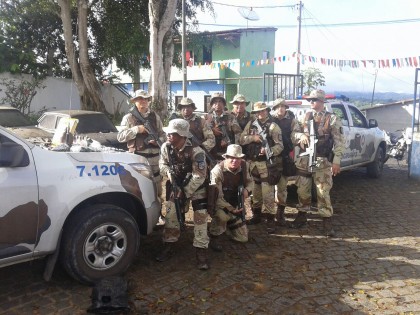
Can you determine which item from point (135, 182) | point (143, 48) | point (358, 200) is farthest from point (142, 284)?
point (143, 48)

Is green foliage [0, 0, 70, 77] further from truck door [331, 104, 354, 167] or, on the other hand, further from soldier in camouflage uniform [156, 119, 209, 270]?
soldier in camouflage uniform [156, 119, 209, 270]

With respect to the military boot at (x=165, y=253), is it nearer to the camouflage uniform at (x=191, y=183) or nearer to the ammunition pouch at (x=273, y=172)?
the camouflage uniform at (x=191, y=183)

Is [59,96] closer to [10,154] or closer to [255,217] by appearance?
[255,217]

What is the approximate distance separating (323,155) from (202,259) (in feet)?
7.35

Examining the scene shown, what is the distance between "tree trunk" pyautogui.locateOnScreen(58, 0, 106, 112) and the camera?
14320 mm

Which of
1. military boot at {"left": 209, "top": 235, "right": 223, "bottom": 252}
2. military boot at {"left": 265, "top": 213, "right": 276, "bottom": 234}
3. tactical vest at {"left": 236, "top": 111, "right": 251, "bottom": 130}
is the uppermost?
tactical vest at {"left": 236, "top": 111, "right": 251, "bottom": 130}

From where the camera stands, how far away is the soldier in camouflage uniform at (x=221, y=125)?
18.3ft

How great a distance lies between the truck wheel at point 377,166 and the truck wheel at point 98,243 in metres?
6.63

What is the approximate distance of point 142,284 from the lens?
12.5 ft

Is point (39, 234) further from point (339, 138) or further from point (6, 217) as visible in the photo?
point (339, 138)

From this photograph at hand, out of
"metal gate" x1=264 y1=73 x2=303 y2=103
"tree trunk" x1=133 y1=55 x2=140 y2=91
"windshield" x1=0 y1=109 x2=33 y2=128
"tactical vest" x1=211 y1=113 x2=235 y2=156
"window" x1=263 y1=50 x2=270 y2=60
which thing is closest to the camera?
"tactical vest" x1=211 y1=113 x2=235 y2=156

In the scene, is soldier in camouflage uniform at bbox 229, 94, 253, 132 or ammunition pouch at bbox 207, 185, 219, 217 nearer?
ammunition pouch at bbox 207, 185, 219, 217

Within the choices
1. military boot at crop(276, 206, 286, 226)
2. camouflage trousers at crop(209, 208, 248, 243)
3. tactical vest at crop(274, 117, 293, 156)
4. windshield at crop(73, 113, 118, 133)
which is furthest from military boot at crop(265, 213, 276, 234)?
windshield at crop(73, 113, 118, 133)

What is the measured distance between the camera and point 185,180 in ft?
14.2
